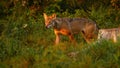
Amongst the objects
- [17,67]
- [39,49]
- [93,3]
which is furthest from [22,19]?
[17,67]

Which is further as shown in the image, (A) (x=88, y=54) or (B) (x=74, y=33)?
(B) (x=74, y=33)

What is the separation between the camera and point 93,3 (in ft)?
72.1

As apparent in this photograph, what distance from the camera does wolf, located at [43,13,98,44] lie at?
16.3 meters

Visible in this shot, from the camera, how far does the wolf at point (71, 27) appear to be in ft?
53.5

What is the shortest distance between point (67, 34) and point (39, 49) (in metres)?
3.43

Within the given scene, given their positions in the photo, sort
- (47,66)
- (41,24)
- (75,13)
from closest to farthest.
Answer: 1. (47,66)
2. (41,24)
3. (75,13)

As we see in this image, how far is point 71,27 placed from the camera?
16734mm

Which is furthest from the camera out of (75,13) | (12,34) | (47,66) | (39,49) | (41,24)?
(75,13)

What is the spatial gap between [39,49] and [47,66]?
1.80 m

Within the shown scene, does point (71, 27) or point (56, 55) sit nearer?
point (56, 55)

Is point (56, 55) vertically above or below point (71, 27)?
above

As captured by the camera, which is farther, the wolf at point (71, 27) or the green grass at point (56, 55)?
the wolf at point (71, 27)

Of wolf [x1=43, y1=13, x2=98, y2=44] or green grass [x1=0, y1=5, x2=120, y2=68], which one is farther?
wolf [x1=43, y1=13, x2=98, y2=44]

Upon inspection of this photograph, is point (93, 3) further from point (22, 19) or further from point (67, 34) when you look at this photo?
point (67, 34)
